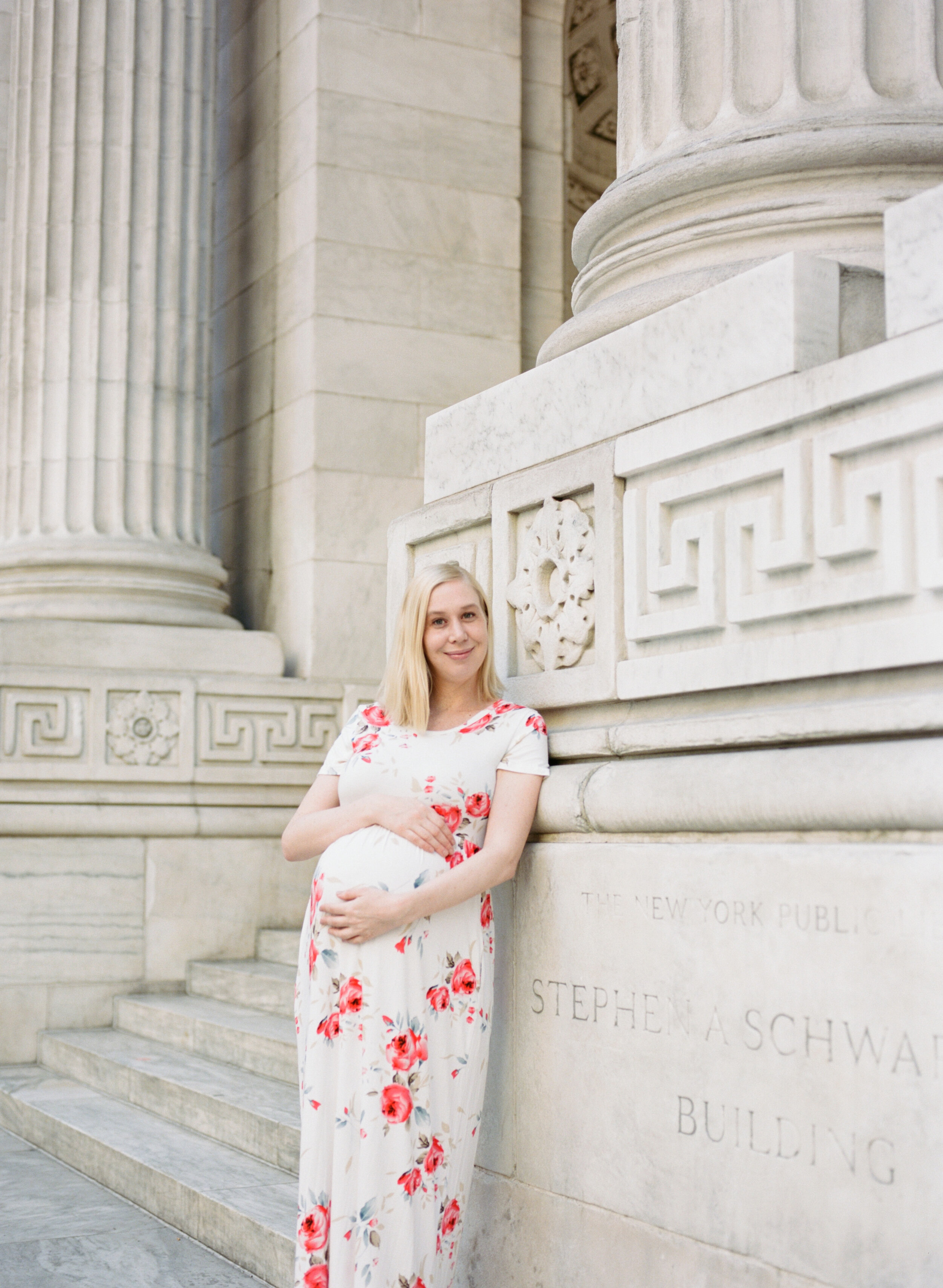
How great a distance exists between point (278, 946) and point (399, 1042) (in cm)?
448

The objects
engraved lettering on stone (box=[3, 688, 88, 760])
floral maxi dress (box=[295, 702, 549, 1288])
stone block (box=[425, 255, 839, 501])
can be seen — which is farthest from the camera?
engraved lettering on stone (box=[3, 688, 88, 760])

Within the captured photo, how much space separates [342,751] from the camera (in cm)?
407

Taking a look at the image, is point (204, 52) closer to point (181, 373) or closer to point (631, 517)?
point (181, 373)

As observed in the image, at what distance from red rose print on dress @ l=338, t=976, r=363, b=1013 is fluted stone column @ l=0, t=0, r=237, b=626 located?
5.17 metres

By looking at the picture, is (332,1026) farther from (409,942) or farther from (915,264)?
(915,264)

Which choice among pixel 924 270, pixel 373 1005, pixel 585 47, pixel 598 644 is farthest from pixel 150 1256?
pixel 585 47

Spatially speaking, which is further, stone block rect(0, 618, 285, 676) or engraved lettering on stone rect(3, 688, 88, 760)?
stone block rect(0, 618, 285, 676)

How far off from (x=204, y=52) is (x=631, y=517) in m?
6.74

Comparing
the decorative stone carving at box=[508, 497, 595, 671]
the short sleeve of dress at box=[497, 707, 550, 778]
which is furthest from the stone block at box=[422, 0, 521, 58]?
the short sleeve of dress at box=[497, 707, 550, 778]

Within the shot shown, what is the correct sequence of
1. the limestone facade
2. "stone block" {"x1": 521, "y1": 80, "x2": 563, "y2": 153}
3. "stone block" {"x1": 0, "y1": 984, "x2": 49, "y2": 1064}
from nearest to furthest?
the limestone facade, "stone block" {"x1": 0, "y1": 984, "x2": 49, "y2": 1064}, "stone block" {"x1": 521, "y1": 80, "x2": 563, "y2": 153}

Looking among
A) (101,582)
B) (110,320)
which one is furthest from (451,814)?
(110,320)

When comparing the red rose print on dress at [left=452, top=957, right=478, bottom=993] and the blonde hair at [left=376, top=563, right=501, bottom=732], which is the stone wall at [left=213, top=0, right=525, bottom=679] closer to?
the blonde hair at [left=376, top=563, right=501, bottom=732]

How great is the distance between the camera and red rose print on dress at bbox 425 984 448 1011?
374 cm

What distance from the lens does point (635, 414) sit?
3895mm
